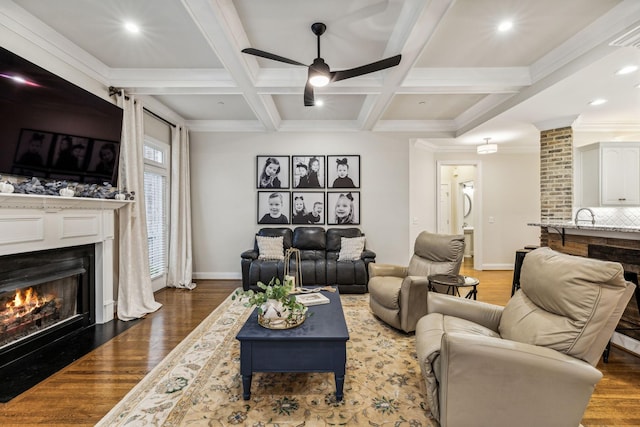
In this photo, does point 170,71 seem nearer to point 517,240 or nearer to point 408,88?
point 408,88

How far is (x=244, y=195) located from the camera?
5.38m

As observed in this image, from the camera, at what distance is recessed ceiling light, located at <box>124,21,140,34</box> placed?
2588 mm

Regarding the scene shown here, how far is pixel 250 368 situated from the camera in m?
1.88

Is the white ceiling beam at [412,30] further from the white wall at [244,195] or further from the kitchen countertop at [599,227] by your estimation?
the kitchen countertop at [599,227]

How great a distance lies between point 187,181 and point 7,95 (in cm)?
289

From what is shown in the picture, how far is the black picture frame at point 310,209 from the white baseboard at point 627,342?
3.95m

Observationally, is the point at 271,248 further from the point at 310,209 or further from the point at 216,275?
the point at 216,275

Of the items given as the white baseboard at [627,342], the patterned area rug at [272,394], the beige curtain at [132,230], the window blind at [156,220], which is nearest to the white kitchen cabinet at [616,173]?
the white baseboard at [627,342]

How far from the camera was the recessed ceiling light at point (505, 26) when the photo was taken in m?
2.55

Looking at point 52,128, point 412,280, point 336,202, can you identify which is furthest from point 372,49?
point 52,128

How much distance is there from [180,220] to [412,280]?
13.1 feet

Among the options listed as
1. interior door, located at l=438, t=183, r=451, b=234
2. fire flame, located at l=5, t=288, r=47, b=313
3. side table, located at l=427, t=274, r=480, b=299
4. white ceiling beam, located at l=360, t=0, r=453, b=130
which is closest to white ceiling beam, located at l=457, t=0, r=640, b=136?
white ceiling beam, located at l=360, t=0, r=453, b=130

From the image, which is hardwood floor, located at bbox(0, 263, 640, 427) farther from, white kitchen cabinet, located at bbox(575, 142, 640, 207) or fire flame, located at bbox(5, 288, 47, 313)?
white kitchen cabinet, located at bbox(575, 142, 640, 207)

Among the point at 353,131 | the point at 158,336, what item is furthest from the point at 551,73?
the point at 158,336
